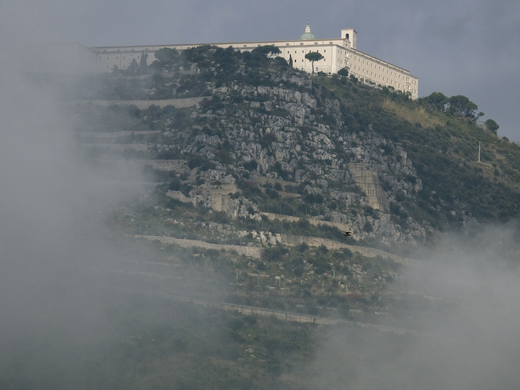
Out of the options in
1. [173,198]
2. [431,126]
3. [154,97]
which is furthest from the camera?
[431,126]

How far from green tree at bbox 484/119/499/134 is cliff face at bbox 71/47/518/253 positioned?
23.6 meters

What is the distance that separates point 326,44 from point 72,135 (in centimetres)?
4963

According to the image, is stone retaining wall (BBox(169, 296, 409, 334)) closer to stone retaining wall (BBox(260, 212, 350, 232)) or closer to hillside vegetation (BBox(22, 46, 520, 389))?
hillside vegetation (BBox(22, 46, 520, 389))

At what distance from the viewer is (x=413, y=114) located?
120m

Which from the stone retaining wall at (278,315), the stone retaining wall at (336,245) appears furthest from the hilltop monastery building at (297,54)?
the stone retaining wall at (278,315)

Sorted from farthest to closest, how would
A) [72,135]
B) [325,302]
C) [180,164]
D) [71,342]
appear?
[72,135], [180,164], [325,302], [71,342]

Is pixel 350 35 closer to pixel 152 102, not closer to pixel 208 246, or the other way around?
pixel 152 102

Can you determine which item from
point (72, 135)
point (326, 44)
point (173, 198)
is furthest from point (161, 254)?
point (326, 44)

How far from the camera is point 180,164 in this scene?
93.7m

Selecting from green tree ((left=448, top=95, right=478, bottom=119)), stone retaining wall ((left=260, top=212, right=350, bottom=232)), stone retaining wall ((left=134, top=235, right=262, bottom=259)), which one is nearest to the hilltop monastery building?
green tree ((left=448, top=95, right=478, bottom=119))

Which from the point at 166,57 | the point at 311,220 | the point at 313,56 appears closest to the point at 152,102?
the point at 166,57

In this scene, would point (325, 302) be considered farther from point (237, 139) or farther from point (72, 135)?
point (72, 135)

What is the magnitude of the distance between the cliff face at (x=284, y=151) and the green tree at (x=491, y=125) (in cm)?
2359

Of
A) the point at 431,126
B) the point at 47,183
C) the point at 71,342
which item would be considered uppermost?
the point at 431,126
